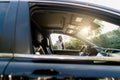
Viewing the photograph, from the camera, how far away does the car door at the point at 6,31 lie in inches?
88.4

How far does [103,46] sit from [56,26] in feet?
3.06

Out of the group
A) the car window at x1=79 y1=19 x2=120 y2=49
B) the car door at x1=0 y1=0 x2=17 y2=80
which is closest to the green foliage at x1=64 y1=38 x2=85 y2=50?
the car window at x1=79 y1=19 x2=120 y2=49

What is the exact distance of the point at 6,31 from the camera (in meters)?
2.36

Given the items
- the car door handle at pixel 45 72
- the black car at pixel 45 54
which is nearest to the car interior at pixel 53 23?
the black car at pixel 45 54

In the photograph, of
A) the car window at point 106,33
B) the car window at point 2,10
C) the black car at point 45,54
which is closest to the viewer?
the black car at point 45,54

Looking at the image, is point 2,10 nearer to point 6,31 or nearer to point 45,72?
point 6,31

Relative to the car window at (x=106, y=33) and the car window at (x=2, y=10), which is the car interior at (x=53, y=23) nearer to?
the car window at (x=106, y=33)

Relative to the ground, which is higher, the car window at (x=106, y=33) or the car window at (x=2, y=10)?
the car window at (x=2, y=10)

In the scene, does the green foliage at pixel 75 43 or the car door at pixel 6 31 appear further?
the green foliage at pixel 75 43

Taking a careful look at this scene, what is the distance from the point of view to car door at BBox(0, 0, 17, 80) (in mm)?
2246

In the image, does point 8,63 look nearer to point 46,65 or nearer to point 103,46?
point 46,65

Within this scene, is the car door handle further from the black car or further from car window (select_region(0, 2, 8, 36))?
car window (select_region(0, 2, 8, 36))

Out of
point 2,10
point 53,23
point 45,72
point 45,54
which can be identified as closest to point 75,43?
A: point 53,23

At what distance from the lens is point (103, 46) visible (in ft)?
9.70
